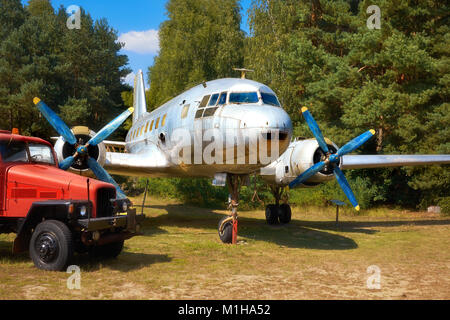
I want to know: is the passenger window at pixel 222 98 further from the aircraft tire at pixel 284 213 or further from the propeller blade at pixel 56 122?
the aircraft tire at pixel 284 213

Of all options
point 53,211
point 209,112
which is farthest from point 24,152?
point 209,112

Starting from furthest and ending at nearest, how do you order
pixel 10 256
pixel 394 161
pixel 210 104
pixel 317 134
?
pixel 394 161, pixel 317 134, pixel 210 104, pixel 10 256

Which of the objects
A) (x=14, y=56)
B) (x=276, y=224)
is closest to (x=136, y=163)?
(x=276, y=224)

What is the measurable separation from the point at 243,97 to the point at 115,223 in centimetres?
506

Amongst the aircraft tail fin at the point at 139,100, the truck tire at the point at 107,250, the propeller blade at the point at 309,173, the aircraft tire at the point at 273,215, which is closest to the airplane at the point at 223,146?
the propeller blade at the point at 309,173

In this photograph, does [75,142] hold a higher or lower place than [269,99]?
lower

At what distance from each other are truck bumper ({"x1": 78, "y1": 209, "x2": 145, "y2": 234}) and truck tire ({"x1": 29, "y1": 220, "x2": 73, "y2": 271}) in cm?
36

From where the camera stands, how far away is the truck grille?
7.43 meters

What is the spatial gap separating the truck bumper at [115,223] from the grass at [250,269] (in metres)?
0.77

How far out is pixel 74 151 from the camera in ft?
39.2

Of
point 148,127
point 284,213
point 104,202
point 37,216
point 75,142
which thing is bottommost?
point 284,213

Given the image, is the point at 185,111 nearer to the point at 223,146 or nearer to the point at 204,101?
the point at 204,101

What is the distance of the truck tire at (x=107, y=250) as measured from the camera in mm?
8383
